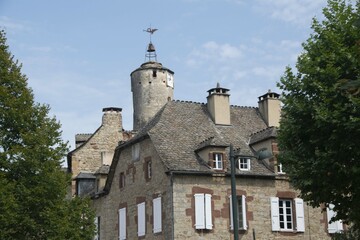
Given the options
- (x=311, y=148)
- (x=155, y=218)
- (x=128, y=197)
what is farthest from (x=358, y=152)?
(x=128, y=197)

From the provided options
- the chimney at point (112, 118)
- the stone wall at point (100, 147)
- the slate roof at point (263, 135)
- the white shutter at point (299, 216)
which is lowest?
the white shutter at point (299, 216)

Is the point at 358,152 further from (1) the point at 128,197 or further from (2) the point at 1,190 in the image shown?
(1) the point at 128,197

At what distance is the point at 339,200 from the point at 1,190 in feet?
40.2

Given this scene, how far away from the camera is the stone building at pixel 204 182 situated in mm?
32469

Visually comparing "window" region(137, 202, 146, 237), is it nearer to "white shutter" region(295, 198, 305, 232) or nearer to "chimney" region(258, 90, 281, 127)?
"white shutter" region(295, 198, 305, 232)

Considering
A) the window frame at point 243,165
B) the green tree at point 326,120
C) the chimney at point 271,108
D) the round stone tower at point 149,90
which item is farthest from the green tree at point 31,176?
the round stone tower at point 149,90

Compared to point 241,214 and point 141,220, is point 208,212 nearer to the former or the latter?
point 241,214

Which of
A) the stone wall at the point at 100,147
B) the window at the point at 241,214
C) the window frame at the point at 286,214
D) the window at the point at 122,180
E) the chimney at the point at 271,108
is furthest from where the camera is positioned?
the stone wall at the point at 100,147

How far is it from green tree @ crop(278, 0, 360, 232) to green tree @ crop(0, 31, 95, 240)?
9.53 meters

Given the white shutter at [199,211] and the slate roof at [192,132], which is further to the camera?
the slate roof at [192,132]

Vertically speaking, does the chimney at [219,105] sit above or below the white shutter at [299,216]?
above

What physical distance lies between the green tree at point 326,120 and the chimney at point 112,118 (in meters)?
24.0

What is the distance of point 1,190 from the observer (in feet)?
86.8

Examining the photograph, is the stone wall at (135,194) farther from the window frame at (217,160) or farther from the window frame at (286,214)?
the window frame at (286,214)
